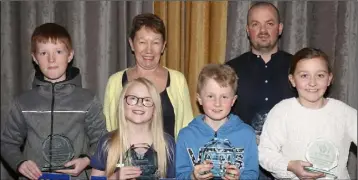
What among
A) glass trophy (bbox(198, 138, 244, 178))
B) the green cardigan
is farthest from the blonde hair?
the green cardigan

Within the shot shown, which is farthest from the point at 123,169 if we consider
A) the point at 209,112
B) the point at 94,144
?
the point at 209,112

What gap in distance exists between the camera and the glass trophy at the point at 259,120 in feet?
8.47

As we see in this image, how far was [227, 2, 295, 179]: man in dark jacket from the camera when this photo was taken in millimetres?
2639

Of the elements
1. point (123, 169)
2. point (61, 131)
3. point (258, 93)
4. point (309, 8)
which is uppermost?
point (309, 8)

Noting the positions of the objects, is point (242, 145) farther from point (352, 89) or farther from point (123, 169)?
point (352, 89)

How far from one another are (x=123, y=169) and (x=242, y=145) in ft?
1.98

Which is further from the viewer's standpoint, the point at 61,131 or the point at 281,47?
the point at 281,47

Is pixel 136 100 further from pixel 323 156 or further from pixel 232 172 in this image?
pixel 323 156

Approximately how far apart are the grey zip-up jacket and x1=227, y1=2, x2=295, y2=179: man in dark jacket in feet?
2.86

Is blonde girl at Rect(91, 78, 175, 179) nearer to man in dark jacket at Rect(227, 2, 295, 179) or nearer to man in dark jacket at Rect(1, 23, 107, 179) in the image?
man in dark jacket at Rect(1, 23, 107, 179)

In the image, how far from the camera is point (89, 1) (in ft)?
10.2

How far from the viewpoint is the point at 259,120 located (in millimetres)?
2605

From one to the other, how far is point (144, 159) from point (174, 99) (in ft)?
1.70

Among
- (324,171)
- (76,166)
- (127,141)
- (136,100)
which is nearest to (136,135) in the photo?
(127,141)
